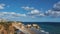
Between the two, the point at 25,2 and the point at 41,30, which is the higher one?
the point at 25,2

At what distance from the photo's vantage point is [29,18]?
4.52 meters

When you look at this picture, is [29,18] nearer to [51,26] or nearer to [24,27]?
[24,27]

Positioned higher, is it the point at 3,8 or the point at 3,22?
the point at 3,8

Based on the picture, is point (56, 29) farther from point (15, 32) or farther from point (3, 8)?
point (3, 8)

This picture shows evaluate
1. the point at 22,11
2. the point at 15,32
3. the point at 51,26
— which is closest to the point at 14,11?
the point at 22,11

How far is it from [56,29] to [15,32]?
903 mm

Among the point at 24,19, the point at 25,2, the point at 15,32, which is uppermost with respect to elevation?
the point at 25,2

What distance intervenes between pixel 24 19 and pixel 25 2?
378 mm

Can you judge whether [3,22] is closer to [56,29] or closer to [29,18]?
[29,18]

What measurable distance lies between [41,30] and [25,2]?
714mm

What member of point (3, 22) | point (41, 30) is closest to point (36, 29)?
point (41, 30)

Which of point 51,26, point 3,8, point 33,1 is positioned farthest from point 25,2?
point 51,26

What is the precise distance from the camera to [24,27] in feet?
14.7

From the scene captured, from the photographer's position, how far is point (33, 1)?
4.52m
